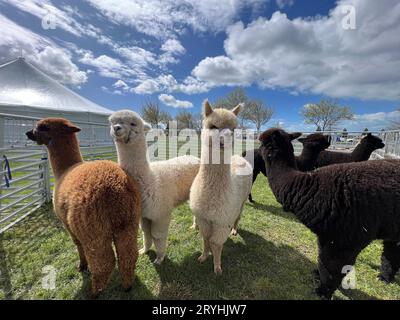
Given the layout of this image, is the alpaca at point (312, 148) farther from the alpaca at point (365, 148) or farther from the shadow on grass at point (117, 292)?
the shadow on grass at point (117, 292)

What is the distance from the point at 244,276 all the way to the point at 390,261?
5.32 feet

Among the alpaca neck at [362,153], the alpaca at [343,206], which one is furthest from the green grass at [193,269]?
the alpaca neck at [362,153]

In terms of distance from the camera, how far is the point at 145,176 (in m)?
2.24

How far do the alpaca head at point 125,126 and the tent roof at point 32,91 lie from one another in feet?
45.3

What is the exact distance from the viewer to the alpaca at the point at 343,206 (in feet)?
5.20

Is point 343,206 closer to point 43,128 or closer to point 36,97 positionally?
point 43,128

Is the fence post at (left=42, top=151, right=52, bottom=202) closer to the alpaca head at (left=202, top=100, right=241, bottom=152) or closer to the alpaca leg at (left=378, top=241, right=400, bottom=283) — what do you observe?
the alpaca head at (left=202, top=100, right=241, bottom=152)

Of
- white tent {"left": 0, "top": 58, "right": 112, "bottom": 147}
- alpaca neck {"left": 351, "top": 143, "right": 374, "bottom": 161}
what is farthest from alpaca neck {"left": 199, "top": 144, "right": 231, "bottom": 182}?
white tent {"left": 0, "top": 58, "right": 112, "bottom": 147}

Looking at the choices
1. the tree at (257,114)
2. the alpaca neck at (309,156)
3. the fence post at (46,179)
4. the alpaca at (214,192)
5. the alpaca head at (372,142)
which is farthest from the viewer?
the tree at (257,114)

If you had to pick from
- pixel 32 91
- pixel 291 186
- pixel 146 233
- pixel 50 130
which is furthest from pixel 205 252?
pixel 32 91

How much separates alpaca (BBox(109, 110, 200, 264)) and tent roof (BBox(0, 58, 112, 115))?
13841 mm

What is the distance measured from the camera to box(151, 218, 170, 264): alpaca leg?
2.29 metres
